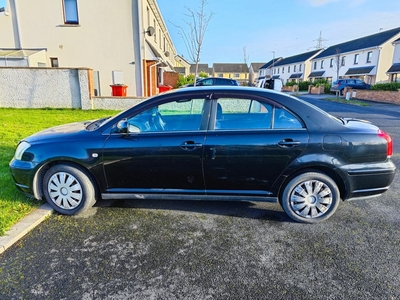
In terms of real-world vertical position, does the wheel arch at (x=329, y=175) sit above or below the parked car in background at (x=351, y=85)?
below

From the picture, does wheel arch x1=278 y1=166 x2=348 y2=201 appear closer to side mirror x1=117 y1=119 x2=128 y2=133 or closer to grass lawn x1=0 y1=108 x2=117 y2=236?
side mirror x1=117 y1=119 x2=128 y2=133

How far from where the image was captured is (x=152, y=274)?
2354 millimetres

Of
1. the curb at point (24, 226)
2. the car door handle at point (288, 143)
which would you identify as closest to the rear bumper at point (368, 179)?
the car door handle at point (288, 143)

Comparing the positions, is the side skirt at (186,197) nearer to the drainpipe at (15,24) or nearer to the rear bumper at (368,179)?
the rear bumper at (368,179)

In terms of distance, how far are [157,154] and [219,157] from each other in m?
0.75

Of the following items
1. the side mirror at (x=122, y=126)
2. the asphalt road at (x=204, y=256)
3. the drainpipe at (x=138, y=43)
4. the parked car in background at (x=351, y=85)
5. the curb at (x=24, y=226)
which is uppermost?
the drainpipe at (x=138, y=43)

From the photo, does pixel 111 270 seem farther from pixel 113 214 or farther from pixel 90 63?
pixel 90 63

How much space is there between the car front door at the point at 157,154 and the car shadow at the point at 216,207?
40 centimetres

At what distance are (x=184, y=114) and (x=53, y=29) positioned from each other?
1449cm

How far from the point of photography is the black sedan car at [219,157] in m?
3.08

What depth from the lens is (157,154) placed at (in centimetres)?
315

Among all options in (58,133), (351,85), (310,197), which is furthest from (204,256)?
(351,85)

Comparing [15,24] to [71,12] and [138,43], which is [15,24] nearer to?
[71,12]

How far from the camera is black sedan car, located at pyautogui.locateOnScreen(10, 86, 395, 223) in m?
3.08
